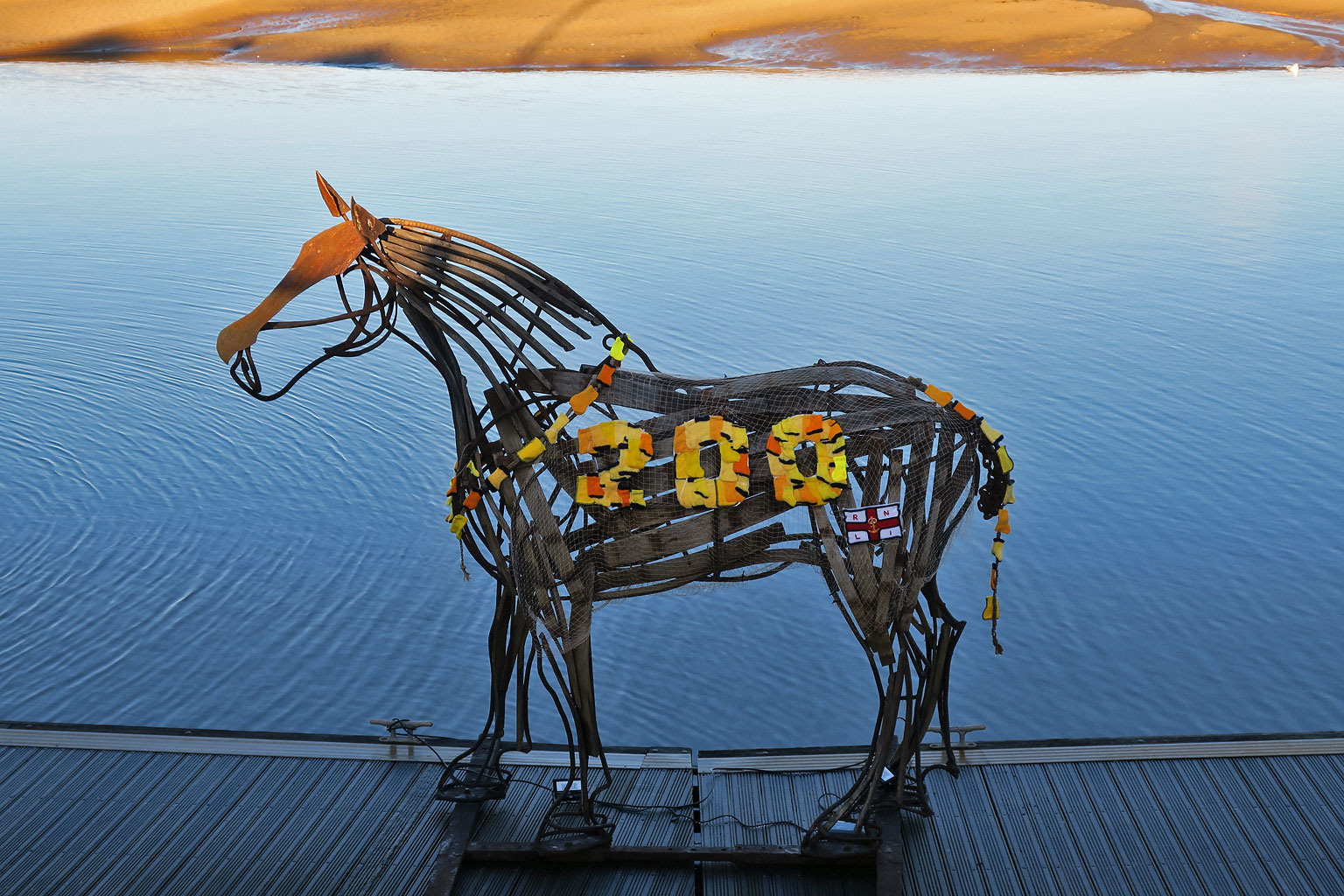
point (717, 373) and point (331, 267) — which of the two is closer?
point (331, 267)

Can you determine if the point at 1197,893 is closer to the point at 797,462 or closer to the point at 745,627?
the point at 797,462

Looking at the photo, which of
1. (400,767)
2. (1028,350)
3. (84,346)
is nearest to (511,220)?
(84,346)

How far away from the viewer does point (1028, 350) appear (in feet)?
27.6

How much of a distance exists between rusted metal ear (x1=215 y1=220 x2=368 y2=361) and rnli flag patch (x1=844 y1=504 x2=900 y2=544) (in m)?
1.56

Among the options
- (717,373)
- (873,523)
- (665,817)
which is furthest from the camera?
(717,373)

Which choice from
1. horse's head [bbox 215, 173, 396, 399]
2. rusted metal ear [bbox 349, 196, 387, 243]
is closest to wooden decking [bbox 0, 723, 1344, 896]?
horse's head [bbox 215, 173, 396, 399]

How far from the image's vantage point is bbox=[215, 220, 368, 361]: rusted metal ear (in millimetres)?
3318

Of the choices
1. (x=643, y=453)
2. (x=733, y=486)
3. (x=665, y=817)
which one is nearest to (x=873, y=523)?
(x=733, y=486)

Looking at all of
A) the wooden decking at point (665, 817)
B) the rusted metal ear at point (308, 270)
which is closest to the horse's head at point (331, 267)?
the rusted metal ear at point (308, 270)

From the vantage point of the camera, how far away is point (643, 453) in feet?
10.9

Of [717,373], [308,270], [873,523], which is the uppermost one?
[308,270]

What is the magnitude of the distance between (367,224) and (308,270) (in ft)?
0.71

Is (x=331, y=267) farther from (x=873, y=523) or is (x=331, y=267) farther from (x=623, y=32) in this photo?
(x=623, y=32)

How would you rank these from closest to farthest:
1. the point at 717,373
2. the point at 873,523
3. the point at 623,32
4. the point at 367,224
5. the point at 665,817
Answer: the point at 367,224 → the point at 873,523 → the point at 665,817 → the point at 717,373 → the point at 623,32
